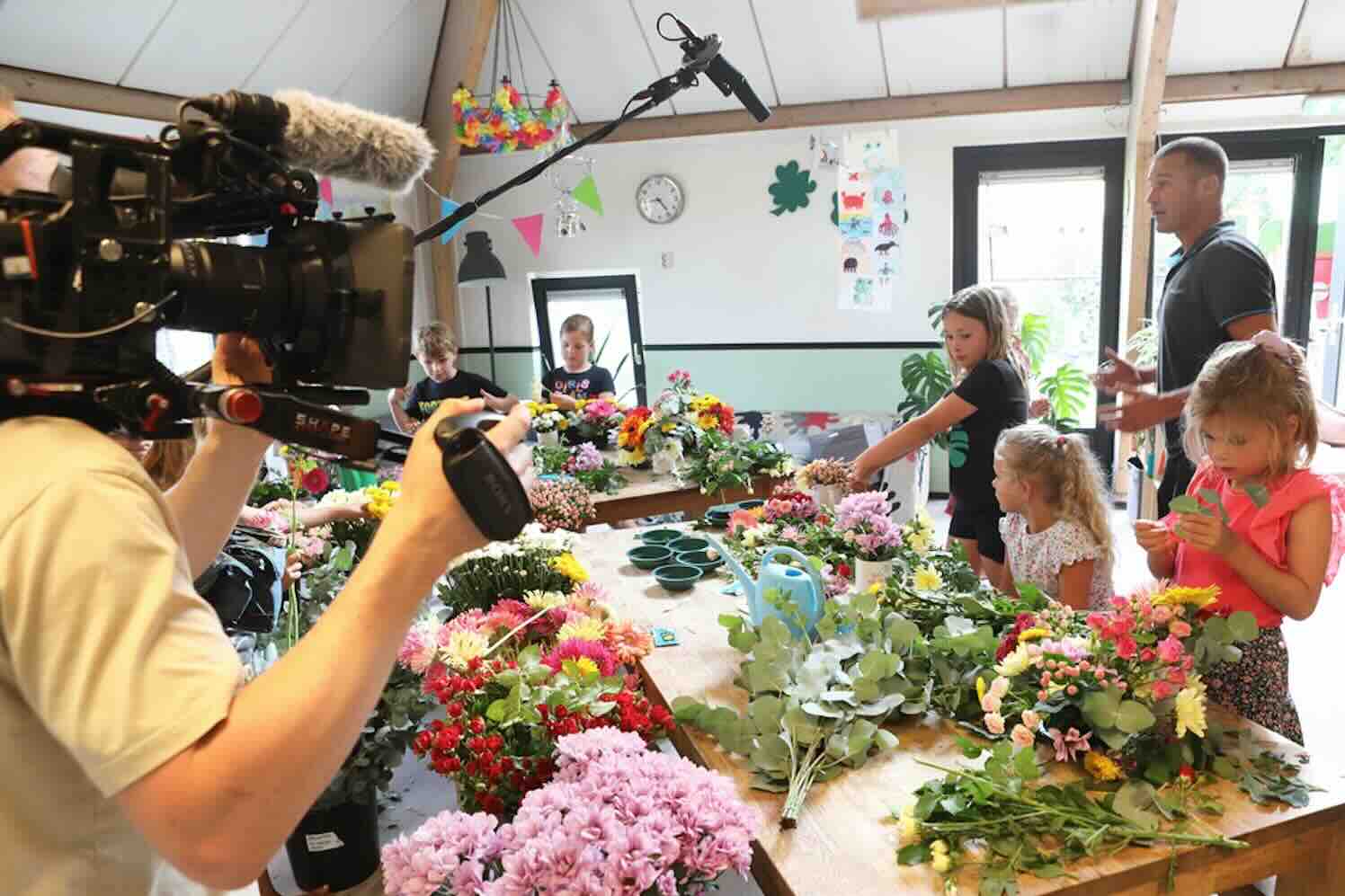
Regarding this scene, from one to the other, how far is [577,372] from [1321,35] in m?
3.81

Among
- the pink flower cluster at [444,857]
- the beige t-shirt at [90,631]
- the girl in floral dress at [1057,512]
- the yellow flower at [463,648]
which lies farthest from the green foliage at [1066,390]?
the beige t-shirt at [90,631]

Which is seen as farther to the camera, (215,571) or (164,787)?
(215,571)

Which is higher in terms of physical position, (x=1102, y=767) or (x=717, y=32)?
(x=717, y=32)

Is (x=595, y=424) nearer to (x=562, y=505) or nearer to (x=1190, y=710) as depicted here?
(x=562, y=505)

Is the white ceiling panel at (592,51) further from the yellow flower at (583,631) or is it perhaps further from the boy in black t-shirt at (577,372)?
the yellow flower at (583,631)

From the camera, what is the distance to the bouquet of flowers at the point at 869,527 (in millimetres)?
1597

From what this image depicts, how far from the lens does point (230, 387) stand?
60cm

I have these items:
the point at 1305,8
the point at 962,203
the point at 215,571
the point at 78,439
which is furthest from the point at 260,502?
the point at 1305,8

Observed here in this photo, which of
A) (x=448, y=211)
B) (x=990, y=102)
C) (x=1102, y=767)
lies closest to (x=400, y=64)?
(x=448, y=211)

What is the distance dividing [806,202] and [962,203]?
35.5 inches

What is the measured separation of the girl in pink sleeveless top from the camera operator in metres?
1.32

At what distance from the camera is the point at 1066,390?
195 inches

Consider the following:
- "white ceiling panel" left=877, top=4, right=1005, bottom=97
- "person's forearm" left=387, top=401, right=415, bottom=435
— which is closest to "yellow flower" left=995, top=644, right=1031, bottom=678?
"person's forearm" left=387, top=401, right=415, bottom=435

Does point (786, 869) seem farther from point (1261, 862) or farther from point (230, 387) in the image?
point (230, 387)
